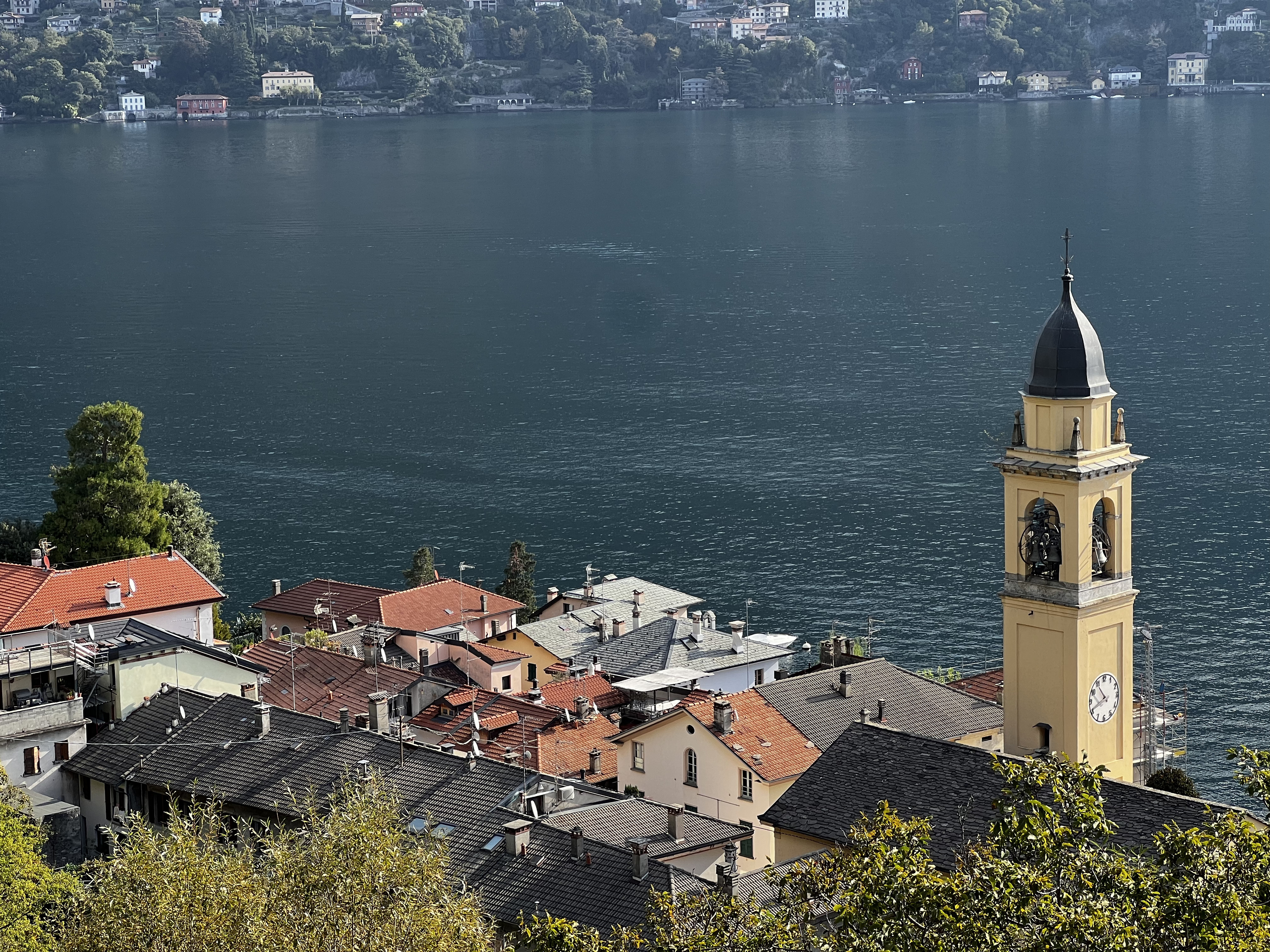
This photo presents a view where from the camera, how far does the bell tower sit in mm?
28500

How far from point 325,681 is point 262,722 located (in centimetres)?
1042

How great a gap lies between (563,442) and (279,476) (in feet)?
49.6

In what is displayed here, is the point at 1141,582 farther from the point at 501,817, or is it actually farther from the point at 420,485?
the point at 501,817

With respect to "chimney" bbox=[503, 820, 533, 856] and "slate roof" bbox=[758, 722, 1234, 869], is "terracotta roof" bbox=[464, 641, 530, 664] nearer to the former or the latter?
"chimney" bbox=[503, 820, 533, 856]

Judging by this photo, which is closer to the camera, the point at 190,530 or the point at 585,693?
the point at 585,693

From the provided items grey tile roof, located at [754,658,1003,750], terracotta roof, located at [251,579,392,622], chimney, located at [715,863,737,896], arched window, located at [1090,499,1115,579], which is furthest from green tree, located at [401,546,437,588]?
arched window, located at [1090,499,1115,579]

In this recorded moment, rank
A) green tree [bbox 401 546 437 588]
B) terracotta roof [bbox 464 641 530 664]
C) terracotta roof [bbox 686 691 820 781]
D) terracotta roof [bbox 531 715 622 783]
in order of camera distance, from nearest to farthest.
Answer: terracotta roof [bbox 686 691 820 781] < terracotta roof [bbox 531 715 622 783] < terracotta roof [bbox 464 641 530 664] < green tree [bbox 401 546 437 588]

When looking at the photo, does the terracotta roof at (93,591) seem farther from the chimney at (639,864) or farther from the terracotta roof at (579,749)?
the chimney at (639,864)

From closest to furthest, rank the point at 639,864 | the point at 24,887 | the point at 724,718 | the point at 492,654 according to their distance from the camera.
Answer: the point at 24,887 < the point at 639,864 < the point at 724,718 < the point at 492,654

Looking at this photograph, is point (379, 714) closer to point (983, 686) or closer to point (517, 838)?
point (517, 838)

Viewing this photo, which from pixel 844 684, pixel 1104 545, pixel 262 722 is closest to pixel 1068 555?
pixel 1104 545

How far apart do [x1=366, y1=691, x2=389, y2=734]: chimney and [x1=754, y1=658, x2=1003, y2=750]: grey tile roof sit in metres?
7.38

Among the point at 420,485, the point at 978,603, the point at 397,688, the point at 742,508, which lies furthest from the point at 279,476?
the point at 397,688

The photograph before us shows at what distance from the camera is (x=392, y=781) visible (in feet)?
105
